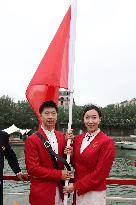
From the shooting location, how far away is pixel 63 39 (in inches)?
199

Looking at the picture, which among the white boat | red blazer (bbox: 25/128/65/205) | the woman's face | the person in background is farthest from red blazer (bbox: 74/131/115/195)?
the white boat

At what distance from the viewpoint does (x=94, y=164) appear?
4266mm

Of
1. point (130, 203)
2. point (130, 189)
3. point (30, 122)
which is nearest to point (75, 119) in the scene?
A: point (30, 122)

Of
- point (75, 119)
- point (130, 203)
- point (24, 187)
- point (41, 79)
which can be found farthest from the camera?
point (75, 119)

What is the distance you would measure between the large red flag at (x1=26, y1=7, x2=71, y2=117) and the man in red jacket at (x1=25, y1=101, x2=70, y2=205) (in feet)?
1.79

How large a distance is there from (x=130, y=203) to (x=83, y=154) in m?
2.04

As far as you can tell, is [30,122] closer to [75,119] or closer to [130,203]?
[75,119]

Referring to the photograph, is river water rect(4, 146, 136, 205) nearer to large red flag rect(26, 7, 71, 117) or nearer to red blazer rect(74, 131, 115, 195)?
red blazer rect(74, 131, 115, 195)

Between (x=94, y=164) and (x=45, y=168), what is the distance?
561 millimetres

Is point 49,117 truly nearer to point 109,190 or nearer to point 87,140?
point 87,140

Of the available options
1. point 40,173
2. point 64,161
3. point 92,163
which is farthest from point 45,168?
point 92,163

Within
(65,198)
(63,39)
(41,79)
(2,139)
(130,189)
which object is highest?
(63,39)

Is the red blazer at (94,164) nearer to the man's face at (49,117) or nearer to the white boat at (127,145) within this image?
the man's face at (49,117)

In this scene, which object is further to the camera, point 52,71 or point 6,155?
point 52,71
